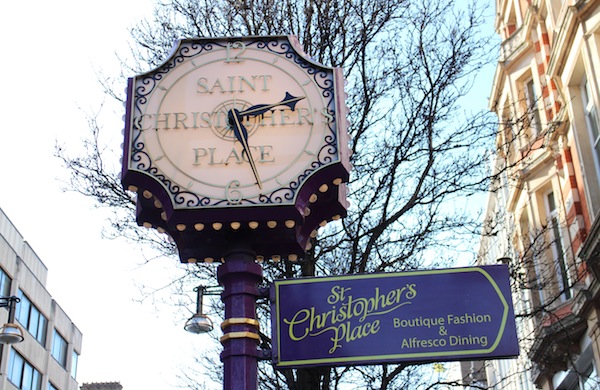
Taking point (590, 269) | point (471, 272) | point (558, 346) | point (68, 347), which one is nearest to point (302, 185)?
point (471, 272)

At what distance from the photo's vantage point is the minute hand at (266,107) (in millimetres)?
4598

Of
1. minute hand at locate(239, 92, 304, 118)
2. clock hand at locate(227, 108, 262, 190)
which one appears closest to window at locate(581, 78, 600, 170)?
minute hand at locate(239, 92, 304, 118)

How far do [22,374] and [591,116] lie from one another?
26963 millimetres

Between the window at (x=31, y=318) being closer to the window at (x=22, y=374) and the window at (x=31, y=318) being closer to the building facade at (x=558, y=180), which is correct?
the window at (x=22, y=374)

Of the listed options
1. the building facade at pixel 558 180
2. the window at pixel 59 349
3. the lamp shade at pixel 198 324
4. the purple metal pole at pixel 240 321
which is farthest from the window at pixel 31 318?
the purple metal pole at pixel 240 321

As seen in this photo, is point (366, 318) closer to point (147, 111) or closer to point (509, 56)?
point (147, 111)

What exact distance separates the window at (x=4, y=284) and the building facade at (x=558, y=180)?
21019 mm

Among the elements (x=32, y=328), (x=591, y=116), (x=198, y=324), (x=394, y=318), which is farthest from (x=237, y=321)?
(x=32, y=328)

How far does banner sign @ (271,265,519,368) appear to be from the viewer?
12.9ft

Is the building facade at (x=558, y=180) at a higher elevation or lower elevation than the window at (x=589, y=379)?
higher

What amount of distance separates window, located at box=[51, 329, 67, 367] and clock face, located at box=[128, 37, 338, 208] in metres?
37.6

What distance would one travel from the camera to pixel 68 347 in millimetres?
43094

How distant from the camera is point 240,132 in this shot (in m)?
4.50

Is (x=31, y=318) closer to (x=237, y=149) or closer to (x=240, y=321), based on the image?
(x=237, y=149)
